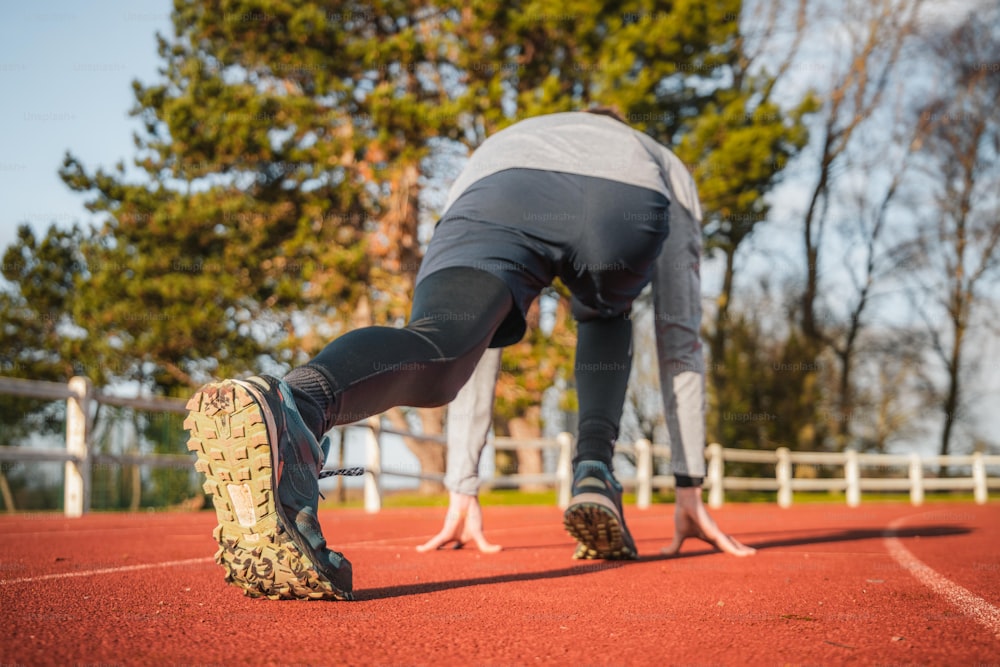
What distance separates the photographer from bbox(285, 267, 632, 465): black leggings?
197 cm

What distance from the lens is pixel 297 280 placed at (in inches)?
713

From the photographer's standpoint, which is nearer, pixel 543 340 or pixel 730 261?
pixel 543 340

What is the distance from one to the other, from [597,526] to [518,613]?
1.10 m

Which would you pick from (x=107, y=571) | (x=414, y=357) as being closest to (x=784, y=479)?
(x=107, y=571)

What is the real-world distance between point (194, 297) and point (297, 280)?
6.75 ft

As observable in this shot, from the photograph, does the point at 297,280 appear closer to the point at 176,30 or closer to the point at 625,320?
the point at 176,30

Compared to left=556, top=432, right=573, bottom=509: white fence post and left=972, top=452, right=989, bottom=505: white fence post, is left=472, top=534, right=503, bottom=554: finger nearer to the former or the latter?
left=556, top=432, right=573, bottom=509: white fence post

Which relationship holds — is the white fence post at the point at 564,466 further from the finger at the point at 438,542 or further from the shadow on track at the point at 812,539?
the finger at the point at 438,542

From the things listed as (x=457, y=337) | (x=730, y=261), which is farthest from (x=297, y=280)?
(x=457, y=337)

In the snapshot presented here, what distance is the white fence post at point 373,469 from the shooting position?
1197 centimetres

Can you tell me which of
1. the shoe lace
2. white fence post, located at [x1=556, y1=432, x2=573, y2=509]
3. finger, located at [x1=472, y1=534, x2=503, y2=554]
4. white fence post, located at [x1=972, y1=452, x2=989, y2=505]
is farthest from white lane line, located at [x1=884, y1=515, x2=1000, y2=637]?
→ white fence post, located at [x1=972, y1=452, x2=989, y2=505]

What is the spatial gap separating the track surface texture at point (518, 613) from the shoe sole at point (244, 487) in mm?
96

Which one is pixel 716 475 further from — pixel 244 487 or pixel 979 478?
pixel 244 487

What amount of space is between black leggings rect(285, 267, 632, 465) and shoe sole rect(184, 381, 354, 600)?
134 millimetres
